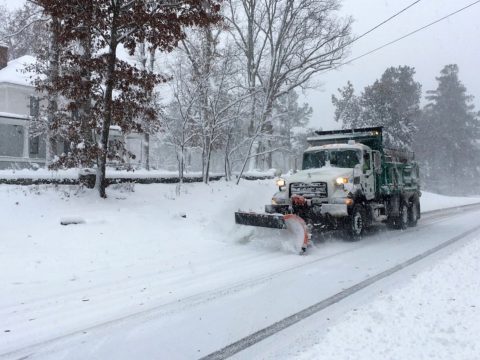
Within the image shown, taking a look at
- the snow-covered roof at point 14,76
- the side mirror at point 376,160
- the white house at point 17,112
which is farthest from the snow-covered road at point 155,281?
the snow-covered roof at point 14,76

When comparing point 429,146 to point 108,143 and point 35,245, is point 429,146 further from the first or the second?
point 35,245

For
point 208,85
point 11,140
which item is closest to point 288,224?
point 208,85

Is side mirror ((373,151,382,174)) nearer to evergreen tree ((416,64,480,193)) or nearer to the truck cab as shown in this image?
the truck cab

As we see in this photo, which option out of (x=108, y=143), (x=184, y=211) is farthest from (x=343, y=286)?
(x=108, y=143)

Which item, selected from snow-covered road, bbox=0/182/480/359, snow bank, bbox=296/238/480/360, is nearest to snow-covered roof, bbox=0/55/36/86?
snow-covered road, bbox=0/182/480/359

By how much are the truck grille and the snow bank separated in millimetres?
4552

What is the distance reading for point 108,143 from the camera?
13672 millimetres

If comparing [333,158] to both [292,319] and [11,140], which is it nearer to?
[292,319]

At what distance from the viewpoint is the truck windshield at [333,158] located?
40.5ft

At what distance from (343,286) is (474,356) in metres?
2.95

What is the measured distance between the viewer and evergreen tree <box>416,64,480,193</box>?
64.1m

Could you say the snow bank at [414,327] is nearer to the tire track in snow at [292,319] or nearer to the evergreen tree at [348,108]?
the tire track in snow at [292,319]

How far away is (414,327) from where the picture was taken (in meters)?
4.83

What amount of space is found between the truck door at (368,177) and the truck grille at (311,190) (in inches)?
59.1
